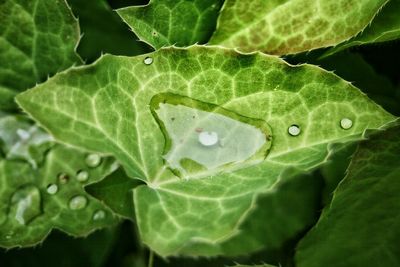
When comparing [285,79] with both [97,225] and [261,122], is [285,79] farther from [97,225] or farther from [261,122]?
[97,225]

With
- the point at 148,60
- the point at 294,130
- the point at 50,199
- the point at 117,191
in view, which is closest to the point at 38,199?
the point at 50,199

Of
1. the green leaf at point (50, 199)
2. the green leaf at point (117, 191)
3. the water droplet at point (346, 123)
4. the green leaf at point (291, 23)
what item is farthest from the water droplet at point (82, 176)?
the water droplet at point (346, 123)

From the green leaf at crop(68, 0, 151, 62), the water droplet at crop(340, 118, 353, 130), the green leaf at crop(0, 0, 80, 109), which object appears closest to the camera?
the water droplet at crop(340, 118, 353, 130)

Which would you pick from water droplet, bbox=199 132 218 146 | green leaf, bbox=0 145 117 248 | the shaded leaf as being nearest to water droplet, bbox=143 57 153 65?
water droplet, bbox=199 132 218 146

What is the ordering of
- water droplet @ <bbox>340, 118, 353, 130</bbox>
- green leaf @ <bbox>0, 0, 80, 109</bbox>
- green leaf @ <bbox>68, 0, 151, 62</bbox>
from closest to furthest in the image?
water droplet @ <bbox>340, 118, 353, 130</bbox> < green leaf @ <bbox>0, 0, 80, 109</bbox> < green leaf @ <bbox>68, 0, 151, 62</bbox>

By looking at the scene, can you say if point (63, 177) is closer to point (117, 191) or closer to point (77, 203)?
point (77, 203)

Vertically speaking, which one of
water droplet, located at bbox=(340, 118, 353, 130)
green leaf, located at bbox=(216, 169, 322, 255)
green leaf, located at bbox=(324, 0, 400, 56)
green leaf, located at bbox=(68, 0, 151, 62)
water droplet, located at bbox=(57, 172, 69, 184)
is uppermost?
green leaf, located at bbox=(324, 0, 400, 56)

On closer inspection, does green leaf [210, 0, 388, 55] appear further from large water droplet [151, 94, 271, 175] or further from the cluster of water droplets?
the cluster of water droplets

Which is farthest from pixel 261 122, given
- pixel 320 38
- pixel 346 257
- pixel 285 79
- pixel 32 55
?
pixel 32 55
